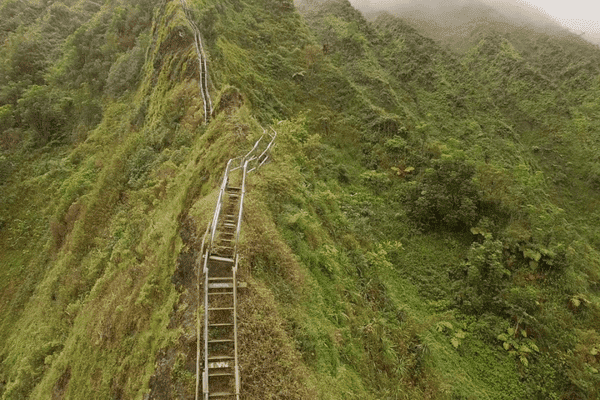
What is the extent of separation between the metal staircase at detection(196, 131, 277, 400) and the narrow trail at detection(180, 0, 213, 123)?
654 cm

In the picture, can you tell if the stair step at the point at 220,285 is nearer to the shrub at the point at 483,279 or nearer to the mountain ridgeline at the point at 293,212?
the mountain ridgeline at the point at 293,212

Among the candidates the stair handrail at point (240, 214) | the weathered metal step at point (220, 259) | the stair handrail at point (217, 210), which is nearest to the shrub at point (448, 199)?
the stair handrail at point (240, 214)

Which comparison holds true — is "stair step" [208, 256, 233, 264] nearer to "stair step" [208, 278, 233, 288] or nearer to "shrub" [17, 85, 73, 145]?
"stair step" [208, 278, 233, 288]

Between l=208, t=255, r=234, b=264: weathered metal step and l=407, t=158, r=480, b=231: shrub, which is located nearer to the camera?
l=208, t=255, r=234, b=264: weathered metal step

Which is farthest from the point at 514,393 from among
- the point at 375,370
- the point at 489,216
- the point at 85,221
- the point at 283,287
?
the point at 85,221

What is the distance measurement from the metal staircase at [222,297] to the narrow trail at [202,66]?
257 inches

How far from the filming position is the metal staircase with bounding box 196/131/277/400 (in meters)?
6.68

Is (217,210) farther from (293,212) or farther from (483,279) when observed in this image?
(483,279)

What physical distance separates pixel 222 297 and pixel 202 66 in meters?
15.0

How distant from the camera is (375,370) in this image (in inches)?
376

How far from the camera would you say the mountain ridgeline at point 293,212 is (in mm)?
8984

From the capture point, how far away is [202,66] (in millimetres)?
18797

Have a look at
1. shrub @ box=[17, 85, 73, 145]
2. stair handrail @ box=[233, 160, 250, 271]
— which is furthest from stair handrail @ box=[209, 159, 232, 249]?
shrub @ box=[17, 85, 73, 145]

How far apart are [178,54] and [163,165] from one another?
877 centimetres
